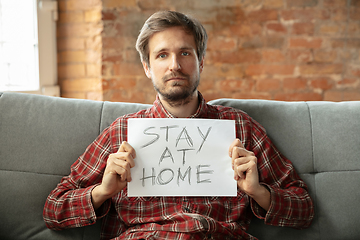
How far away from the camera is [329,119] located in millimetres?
1209

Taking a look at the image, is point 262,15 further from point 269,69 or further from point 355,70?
point 355,70

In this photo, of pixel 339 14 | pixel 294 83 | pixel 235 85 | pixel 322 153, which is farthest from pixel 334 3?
pixel 322 153

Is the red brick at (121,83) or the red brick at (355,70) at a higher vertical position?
the red brick at (355,70)

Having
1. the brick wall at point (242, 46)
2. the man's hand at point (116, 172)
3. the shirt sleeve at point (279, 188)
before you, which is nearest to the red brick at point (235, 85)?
the brick wall at point (242, 46)

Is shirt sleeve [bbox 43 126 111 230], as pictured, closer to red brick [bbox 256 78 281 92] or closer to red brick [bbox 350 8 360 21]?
red brick [bbox 256 78 281 92]

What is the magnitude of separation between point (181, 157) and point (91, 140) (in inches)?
14.8

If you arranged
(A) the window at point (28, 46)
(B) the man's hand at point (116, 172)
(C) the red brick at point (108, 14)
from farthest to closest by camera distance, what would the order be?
(A) the window at point (28, 46) < (C) the red brick at point (108, 14) < (B) the man's hand at point (116, 172)

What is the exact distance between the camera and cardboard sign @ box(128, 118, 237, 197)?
0.97m

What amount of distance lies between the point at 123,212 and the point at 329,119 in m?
0.81

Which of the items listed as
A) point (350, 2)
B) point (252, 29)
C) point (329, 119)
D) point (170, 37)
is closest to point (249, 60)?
point (252, 29)

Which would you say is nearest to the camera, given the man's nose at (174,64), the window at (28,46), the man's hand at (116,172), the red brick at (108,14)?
the man's hand at (116,172)

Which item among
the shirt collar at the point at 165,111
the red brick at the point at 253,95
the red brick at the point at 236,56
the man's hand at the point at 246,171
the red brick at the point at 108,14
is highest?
the red brick at the point at 108,14

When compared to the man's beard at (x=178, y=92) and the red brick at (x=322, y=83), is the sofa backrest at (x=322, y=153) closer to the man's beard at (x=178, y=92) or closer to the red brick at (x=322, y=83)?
the man's beard at (x=178, y=92)

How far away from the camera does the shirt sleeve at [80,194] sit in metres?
1.01
